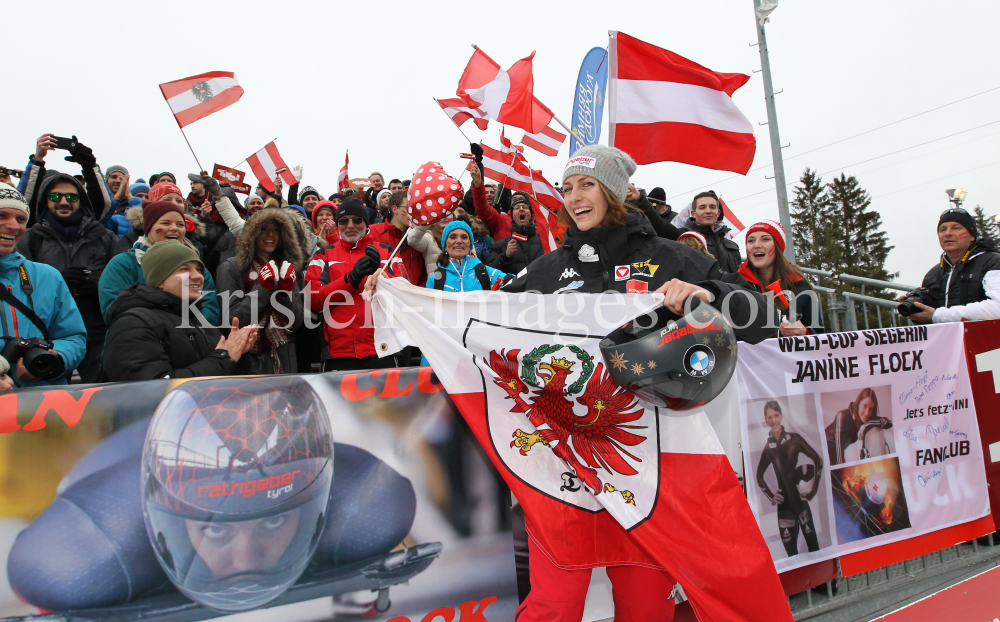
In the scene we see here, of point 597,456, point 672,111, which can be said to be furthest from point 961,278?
point 597,456

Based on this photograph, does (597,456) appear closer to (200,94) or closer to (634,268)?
(634,268)

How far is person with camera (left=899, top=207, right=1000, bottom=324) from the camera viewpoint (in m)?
4.91

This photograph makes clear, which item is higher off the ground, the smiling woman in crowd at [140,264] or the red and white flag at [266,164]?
the red and white flag at [266,164]

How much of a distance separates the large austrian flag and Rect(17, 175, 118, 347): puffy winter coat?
3079 millimetres

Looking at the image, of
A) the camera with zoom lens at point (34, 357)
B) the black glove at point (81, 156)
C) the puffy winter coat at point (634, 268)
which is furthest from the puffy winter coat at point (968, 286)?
the black glove at point (81, 156)

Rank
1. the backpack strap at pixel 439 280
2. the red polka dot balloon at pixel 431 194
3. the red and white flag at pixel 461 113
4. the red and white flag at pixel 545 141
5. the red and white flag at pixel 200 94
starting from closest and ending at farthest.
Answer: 1. the red polka dot balloon at pixel 431 194
2. the backpack strap at pixel 439 280
3. the red and white flag at pixel 200 94
4. the red and white flag at pixel 461 113
5. the red and white flag at pixel 545 141

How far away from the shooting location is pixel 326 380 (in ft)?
8.89

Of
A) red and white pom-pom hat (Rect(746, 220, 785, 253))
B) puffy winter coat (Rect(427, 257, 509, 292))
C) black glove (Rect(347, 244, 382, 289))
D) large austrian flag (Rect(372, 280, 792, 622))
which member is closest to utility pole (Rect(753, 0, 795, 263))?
red and white pom-pom hat (Rect(746, 220, 785, 253))

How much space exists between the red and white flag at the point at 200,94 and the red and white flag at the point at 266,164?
1.59 metres

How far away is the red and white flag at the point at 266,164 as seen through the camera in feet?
28.5

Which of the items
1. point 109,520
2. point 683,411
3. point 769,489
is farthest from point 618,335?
point 109,520

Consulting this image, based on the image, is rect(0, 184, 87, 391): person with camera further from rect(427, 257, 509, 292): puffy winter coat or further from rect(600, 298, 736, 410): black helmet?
rect(600, 298, 736, 410): black helmet

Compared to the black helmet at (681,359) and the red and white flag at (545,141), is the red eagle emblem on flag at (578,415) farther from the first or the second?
the red and white flag at (545,141)

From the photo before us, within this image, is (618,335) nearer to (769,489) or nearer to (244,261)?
(769,489)
